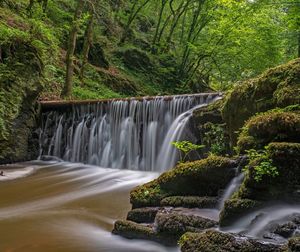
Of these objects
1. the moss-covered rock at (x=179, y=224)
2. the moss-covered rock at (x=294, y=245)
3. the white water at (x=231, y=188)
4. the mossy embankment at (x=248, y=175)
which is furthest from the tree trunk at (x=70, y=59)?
the moss-covered rock at (x=294, y=245)

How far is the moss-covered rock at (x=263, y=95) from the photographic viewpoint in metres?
5.63

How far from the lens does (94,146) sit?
41.2ft

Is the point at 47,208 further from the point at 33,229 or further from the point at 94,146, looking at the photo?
the point at 94,146

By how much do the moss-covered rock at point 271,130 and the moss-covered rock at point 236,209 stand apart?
97cm

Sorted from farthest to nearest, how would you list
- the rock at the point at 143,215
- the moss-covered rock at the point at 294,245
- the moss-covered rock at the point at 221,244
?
the rock at the point at 143,215, the moss-covered rock at the point at 221,244, the moss-covered rock at the point at 294,245

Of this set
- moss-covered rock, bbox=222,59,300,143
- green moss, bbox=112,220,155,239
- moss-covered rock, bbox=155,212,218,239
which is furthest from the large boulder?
moss-covered rock, bbox=222,59,300,143

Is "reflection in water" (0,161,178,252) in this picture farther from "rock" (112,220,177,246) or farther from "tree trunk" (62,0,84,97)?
"tree trunk" (62,0,84,97)

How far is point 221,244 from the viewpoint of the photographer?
11.3 ft

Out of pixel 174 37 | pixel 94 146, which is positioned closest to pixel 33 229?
pixel 94 146

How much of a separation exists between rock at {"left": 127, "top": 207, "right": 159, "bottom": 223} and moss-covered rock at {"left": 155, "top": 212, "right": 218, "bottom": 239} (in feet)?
1.26

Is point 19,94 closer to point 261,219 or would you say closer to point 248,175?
point 248,175

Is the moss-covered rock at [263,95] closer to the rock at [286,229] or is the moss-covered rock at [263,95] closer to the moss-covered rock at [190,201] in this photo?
the moss-covered rock at [190,201]

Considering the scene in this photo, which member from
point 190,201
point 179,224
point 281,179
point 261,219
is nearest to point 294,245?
point 261,219

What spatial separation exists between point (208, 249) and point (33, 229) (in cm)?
260
